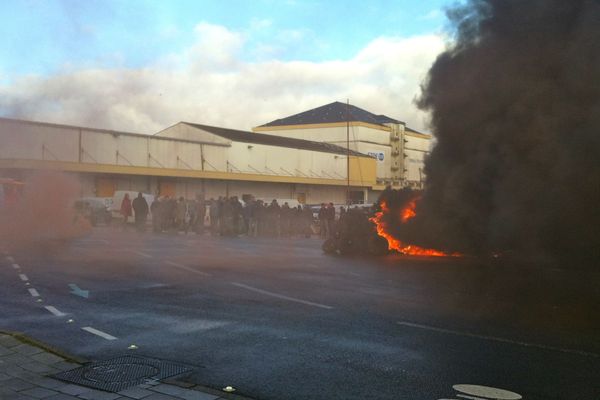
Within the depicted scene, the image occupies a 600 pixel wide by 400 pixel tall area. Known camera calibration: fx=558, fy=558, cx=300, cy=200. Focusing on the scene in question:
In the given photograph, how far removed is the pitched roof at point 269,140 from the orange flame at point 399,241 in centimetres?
2810

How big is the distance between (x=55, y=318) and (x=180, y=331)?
1857 mm

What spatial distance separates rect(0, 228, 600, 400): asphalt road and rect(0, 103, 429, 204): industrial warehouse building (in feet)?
18.3

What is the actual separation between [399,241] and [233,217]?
33.6ft

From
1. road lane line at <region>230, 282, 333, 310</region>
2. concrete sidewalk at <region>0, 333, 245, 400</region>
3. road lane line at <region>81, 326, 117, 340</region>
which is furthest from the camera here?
road lane line at <region>230, 282, 333, 310</region>

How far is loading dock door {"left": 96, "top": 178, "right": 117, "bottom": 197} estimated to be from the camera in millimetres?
28602

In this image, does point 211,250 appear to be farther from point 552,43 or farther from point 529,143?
point 552,43

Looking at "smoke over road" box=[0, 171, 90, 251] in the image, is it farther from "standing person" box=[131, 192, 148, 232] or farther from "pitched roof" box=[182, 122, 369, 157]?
"pitched roof" box=[182, 122, 369, 157]

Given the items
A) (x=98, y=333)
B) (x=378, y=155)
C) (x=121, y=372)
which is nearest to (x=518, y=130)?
(x=98, y=333)

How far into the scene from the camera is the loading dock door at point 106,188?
28602mm

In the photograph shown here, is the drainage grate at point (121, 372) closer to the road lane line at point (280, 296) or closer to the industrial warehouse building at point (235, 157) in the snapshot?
the road lane line at point (280, 296)

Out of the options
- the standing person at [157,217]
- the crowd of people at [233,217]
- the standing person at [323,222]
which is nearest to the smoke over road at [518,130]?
the standing person at [323,222]

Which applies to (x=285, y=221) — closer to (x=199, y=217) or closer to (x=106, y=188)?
(x=199, y=217)

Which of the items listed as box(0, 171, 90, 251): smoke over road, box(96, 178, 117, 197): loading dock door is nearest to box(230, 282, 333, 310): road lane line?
box(0, 171, 90, 251): smoke over road

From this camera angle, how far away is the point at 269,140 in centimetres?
4931
